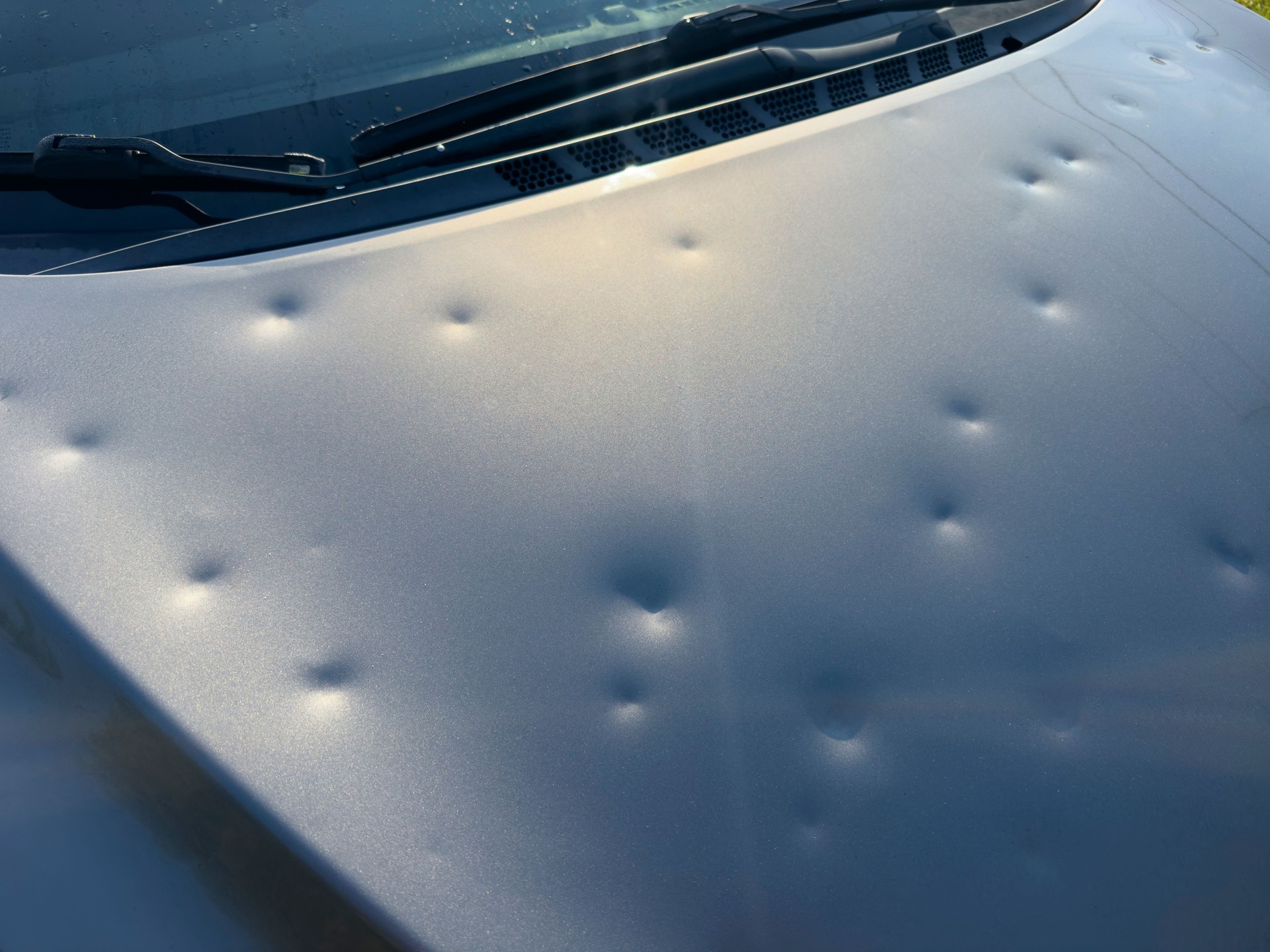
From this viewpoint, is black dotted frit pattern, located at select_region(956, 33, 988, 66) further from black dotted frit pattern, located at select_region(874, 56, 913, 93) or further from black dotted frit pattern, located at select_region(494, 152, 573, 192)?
black dotted frit pattern, located at select_region(494, 152, 573, 192)

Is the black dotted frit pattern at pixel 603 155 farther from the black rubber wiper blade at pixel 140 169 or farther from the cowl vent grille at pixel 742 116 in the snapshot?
the black rubber wiper blade at pixel 140 169

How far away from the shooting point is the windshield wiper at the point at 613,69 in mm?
1475

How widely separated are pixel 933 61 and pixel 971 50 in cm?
11

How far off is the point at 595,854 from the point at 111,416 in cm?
84

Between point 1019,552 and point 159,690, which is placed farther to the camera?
point 1019,552

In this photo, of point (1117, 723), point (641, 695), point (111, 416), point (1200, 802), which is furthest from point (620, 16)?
point (1200, 802)

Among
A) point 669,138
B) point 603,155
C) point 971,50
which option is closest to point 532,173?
point 603,155

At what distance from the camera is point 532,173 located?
1439 mm

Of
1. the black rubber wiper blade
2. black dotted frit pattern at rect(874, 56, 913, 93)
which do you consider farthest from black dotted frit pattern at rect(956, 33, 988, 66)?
the black rubber wiper blade

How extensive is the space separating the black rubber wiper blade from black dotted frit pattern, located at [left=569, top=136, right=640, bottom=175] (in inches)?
14.5

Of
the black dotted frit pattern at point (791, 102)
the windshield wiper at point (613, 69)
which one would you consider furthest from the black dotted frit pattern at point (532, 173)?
the black dotted frit pattern at point (791, 102)

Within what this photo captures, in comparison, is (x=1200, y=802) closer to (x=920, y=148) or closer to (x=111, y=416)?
(x=920, y=148)

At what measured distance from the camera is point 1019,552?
3.59 ft

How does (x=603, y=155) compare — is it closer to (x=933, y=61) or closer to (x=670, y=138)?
(x=670, y=138)
